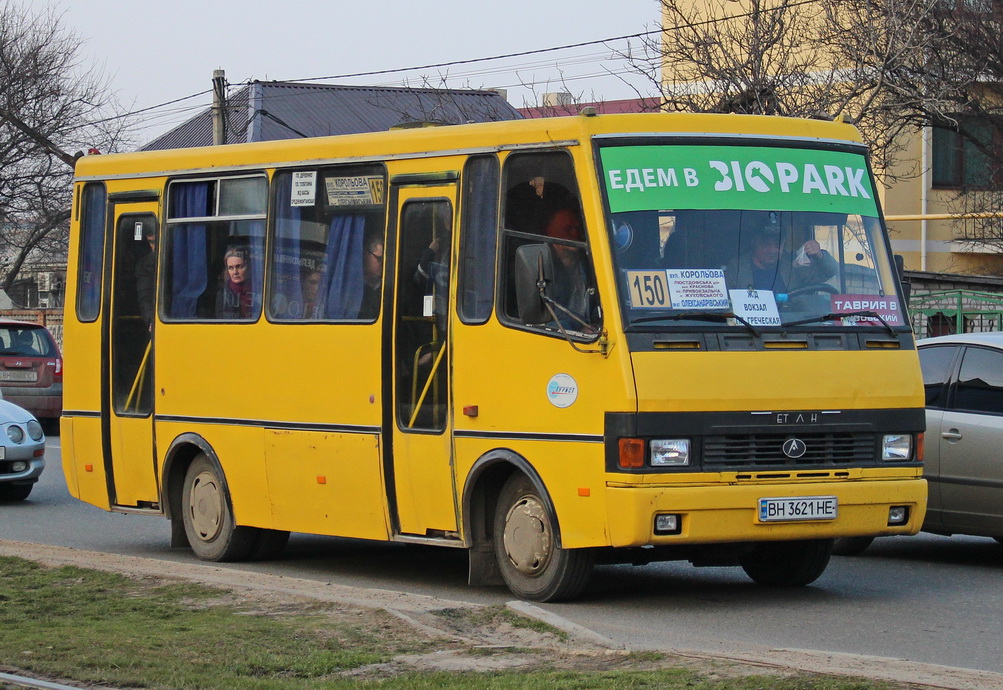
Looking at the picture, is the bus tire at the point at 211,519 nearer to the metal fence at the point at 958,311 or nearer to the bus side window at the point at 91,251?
the bus side window at the point at 91,251

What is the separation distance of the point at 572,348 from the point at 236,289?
345cm

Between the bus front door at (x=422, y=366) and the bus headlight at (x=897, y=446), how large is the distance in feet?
8.22

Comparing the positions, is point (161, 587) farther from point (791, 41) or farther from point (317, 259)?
point (791, 41)

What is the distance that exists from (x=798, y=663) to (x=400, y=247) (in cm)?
429

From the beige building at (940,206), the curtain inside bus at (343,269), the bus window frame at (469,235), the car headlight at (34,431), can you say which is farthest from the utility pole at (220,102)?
the bus window frame at (469,235)

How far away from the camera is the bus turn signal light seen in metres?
8.55

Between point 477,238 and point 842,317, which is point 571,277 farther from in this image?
point 842,317

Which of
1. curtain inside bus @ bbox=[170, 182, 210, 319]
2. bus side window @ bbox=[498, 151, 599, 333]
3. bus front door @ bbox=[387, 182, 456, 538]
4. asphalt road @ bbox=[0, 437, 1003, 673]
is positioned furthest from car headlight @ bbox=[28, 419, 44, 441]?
bus side window @ bbox=[498, 151, 599, 333]

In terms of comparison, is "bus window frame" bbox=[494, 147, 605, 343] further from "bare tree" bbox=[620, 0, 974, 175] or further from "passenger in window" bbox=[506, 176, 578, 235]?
"bare tree" bbox=[620, 0, 974, 175]

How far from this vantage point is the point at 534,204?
9.33 m

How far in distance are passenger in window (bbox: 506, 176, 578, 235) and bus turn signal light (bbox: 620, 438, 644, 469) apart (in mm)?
1401

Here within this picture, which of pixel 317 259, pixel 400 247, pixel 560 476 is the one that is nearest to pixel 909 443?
pixel 560 476

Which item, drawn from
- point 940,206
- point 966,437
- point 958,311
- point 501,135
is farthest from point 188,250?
point 940,206

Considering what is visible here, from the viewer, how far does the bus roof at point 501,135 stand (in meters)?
9.15
